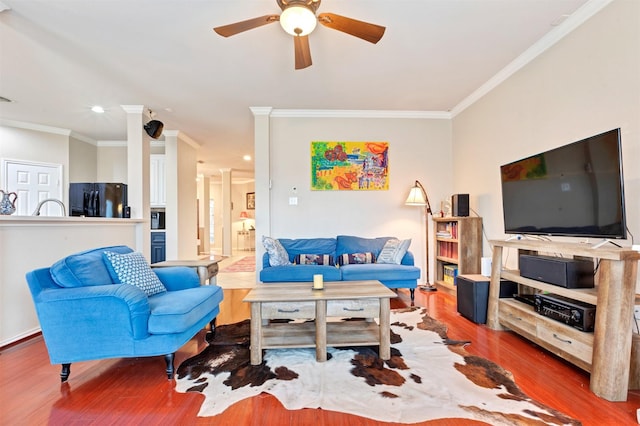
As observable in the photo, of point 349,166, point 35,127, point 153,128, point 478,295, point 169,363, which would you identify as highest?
point 35,127

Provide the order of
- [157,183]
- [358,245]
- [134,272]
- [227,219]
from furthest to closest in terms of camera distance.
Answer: [227,219] → [157,183] → [358,245] → [134,272]

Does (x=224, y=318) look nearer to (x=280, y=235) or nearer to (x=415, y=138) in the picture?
(x=280, y=235)

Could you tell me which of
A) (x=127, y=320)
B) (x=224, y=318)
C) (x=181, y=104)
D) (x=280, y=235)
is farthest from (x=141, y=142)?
(x=127, y=320)

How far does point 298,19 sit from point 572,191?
2178mm

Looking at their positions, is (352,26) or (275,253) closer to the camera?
Answer: (352,26)

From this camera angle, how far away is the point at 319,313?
81.5 inches

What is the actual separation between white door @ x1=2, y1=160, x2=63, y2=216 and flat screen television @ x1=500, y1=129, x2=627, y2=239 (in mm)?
6651

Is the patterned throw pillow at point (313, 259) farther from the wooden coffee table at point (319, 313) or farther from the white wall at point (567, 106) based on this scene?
the white wall at point (567, 106)

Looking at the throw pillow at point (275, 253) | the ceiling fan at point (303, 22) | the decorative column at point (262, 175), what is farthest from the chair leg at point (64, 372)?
the decorative column at point (262, 175)

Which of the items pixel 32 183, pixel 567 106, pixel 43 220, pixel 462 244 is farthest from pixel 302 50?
pixel 32 183

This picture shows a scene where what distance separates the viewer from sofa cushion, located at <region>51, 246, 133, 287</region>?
6.02ft

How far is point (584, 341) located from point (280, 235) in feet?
11.3

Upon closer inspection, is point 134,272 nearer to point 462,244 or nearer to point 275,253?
point 275,253

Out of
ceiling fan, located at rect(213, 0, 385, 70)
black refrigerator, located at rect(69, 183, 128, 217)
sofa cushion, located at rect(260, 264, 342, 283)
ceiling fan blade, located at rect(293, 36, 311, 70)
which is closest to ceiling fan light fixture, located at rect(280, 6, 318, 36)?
ceiling fan, located at rect(213, 0, 385, 70)
